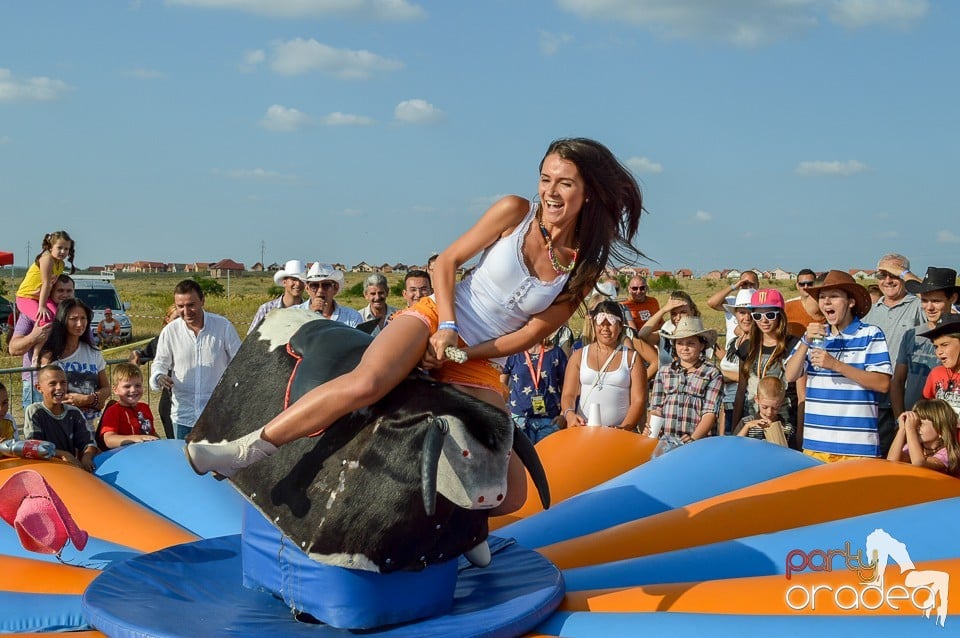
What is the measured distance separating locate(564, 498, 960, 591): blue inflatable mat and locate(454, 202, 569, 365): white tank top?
0.86 m

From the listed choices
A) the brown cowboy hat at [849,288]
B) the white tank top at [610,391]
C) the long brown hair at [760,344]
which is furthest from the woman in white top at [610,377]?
the brown cowboy hat at [849,288]

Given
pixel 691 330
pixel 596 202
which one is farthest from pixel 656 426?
pixel 596 202

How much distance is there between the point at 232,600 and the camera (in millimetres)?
2697

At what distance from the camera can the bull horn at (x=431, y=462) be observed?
2.37 meters

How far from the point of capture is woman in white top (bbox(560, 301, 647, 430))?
507 cm

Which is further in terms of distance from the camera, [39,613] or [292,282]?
[292,282]

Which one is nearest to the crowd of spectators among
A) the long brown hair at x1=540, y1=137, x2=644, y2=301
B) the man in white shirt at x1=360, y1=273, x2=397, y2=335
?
the man in white shirt at x1=360, y1=273, x2=397, y2=335

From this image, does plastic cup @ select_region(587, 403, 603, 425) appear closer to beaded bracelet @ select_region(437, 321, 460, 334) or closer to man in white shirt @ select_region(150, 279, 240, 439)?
man in white shirt @ select_region(150, 279, 240, 439)

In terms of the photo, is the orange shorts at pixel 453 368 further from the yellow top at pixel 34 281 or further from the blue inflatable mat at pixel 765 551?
the yellow top at pixel 34 281

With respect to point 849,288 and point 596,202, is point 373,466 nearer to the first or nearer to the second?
point 596,202

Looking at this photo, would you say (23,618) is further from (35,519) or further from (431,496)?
(431,496)

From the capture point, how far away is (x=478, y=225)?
9.18 ft

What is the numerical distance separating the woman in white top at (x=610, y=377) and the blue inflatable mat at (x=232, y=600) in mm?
2080

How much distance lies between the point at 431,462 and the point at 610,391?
2.81 meters
